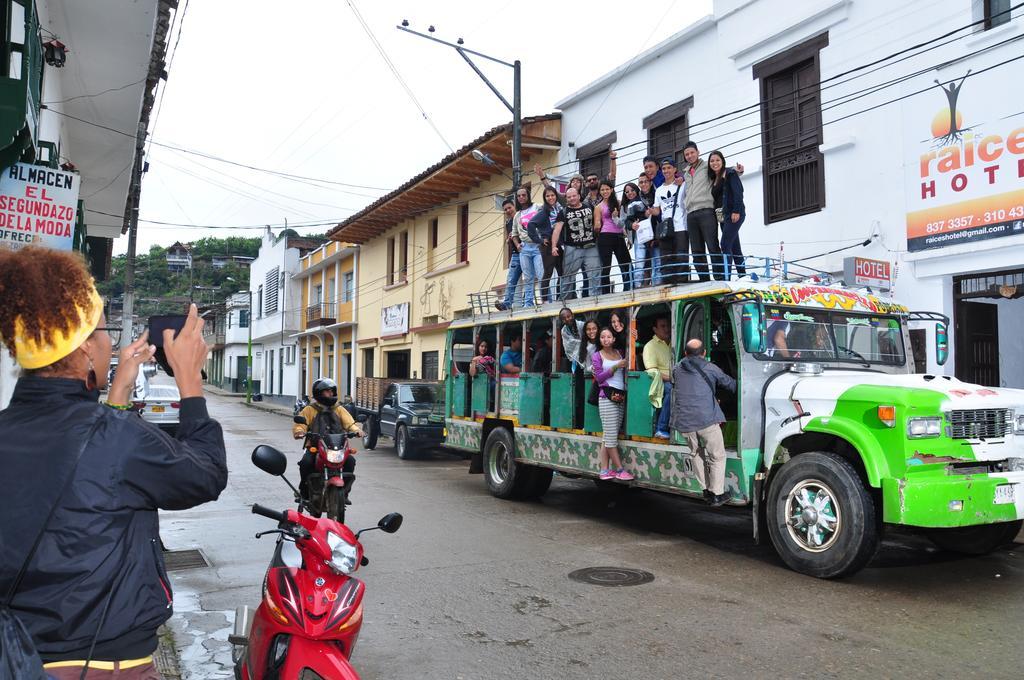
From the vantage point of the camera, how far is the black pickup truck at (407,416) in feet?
55.4

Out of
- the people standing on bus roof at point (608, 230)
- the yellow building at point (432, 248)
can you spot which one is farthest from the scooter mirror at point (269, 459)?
the yellow building at point (432, 248)

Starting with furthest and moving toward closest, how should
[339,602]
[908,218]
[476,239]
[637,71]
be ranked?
[476,239], [637,71], [908,218], [339,602]

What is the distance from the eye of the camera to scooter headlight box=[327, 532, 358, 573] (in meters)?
3.39

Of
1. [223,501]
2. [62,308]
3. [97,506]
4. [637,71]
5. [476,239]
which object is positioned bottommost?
[223,501]

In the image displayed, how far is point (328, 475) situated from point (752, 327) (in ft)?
13.8

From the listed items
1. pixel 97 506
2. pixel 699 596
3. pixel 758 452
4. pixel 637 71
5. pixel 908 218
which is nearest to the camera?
pixel 97 506

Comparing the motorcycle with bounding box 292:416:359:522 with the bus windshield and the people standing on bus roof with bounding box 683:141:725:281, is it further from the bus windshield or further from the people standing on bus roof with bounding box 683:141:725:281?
the people standing on bus roof with bounding box 683:141:725:281

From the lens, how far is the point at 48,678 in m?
1.90

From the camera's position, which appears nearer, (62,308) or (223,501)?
(62,308)

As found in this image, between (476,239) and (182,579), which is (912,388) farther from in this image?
(476,239)

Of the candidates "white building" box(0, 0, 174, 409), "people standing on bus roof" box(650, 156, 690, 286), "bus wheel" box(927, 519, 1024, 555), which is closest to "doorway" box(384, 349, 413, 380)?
"white building" box(0, 0, 174, 409)

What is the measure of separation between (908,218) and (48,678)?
1142 centimetres

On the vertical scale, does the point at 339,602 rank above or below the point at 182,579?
above

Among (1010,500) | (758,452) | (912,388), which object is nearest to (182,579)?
(758,452)
